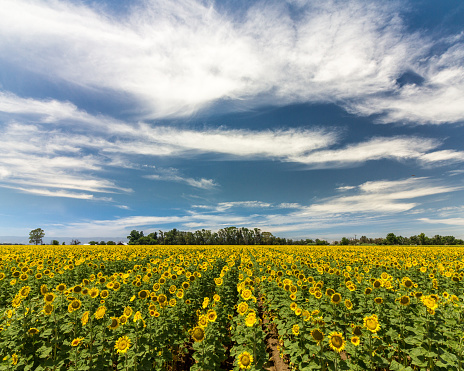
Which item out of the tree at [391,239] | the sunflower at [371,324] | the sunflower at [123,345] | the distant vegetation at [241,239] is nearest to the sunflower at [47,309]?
the sunflower at [123,345]

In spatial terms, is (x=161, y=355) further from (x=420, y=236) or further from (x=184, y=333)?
(x=420, y=236)

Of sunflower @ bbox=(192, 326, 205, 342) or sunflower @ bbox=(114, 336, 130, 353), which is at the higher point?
sunflower @ bbox=(192, 326, 205, 342)

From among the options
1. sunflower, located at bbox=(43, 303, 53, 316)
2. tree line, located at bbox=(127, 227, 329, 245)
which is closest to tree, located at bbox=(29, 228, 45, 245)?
tree line, located at bbox=(127, 227, 329, 245)

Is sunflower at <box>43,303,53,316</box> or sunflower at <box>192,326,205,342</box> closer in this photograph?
sunflower at <box>192,326,205,342</box>

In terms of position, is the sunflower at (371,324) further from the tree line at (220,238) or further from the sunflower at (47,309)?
the tree line at (220,238)

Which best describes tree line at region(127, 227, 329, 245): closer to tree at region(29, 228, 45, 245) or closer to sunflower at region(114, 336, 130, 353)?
tree at region(29, 228, 45, 245)

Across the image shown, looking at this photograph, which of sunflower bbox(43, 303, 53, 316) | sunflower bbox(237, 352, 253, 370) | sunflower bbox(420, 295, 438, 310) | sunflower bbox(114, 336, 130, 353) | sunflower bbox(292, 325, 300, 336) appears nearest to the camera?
sunflower bbox(237, 352, 253, 370)

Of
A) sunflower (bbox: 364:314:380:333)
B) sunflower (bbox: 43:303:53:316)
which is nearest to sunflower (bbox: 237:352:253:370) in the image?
sunflower (bbox: 364:314:380:333)

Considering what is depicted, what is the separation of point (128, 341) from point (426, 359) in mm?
8107

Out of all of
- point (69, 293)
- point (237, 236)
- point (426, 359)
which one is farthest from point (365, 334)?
point (237, 236)

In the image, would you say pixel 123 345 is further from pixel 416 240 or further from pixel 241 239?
pixel 416 240

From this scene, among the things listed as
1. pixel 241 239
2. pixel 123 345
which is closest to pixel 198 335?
pixel 123 345

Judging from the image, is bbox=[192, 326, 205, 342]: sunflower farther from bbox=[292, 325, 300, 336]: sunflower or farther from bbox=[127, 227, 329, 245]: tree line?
bbox=[127, 227, 329, 245]: tree line

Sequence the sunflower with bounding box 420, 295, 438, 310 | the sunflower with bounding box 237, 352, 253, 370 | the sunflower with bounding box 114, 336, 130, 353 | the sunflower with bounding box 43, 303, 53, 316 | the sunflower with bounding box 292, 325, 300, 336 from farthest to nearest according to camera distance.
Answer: the sunflower with bounding box 292, 325, 300, 336
the sunflower with bounding box 420, 295, 438, 310
the sunflower with bounding box 43, 303, 53, 316
the sunflower with bounding box 114, 336, 130, 353
the sunflower with bounding box 237, 352, 253, 370
